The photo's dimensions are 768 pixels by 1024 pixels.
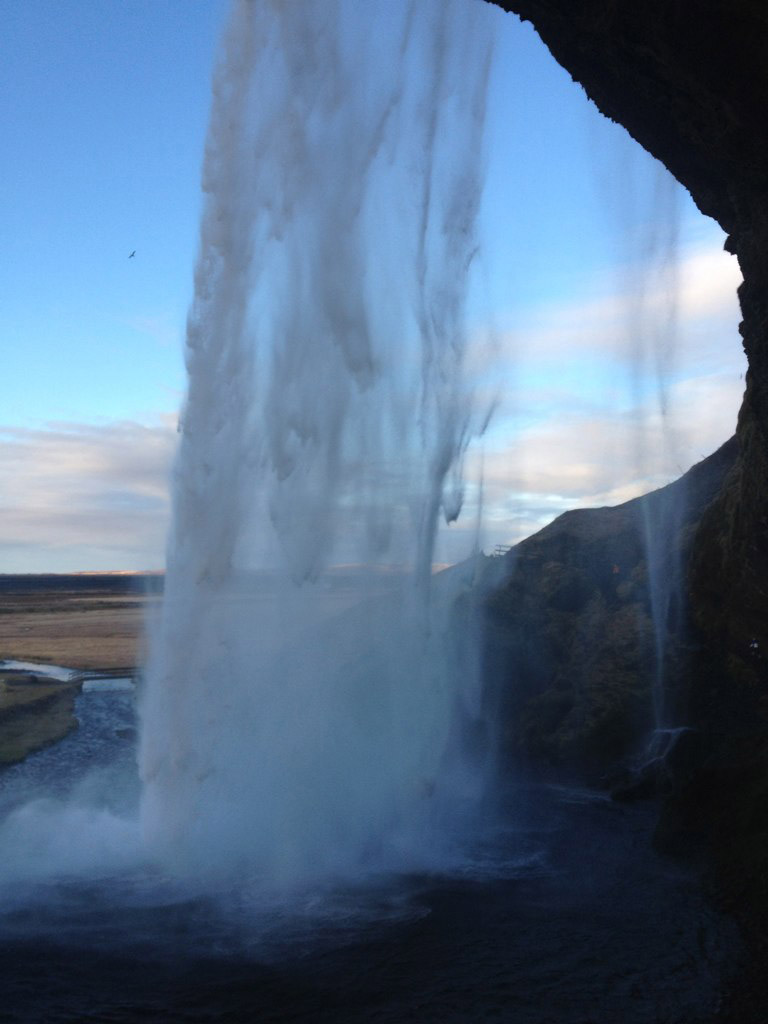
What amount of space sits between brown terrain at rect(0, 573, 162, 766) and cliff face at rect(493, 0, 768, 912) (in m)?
16.5

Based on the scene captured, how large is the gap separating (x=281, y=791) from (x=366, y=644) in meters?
10.1

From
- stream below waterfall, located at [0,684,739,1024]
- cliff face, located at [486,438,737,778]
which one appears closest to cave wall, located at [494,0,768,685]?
cliff face, located at [486,438,737,778]

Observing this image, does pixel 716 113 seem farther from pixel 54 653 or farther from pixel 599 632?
pixel 54 653

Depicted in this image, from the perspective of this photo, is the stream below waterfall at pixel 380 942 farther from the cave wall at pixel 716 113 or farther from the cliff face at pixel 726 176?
the cave wall at pixel 716 113

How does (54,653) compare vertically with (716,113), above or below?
below

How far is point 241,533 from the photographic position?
21.6 meters

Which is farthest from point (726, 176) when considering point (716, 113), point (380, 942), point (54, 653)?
point (54, 653)

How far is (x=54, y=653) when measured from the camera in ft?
233

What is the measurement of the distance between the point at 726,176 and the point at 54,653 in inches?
2727

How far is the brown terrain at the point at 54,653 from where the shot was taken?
115 feet

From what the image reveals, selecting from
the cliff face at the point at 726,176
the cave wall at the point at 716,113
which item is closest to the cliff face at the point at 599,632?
the cliff face at the point at 726,176

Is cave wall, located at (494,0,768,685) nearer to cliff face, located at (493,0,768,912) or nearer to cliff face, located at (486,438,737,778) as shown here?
cliff face, located at (493,0,768,912)

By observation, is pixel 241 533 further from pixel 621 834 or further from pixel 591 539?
pixel 591 539

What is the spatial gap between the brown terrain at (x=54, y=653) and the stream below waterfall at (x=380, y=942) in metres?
8.51
